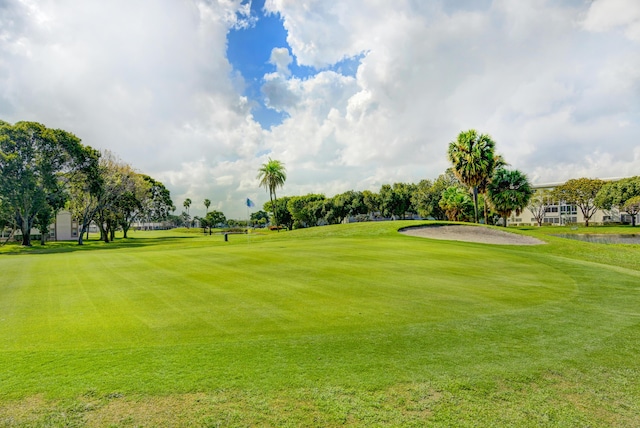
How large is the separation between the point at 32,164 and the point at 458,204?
5983 cm

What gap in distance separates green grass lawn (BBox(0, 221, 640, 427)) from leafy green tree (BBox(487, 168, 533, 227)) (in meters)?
42.1

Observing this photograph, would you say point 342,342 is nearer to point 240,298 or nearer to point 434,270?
point 240,298

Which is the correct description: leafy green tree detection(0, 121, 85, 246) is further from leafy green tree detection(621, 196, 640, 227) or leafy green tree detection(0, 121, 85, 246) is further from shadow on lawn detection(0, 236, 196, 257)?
leafy green tree detection(621, 196, 640, 227)

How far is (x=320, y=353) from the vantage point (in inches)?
231

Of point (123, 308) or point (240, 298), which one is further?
point (240, 298)

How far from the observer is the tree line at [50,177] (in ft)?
135

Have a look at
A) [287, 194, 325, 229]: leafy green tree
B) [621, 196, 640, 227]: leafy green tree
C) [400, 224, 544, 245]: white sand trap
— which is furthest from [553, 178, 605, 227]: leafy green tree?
[400, 224, 544, 245]: white sand trap

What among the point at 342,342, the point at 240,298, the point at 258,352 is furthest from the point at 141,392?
the point at 240,298

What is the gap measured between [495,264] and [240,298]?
12.7 metres

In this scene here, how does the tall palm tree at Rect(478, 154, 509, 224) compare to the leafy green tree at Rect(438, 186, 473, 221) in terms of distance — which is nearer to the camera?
the tall palm tree at Rect(478, 154, 509, 224)

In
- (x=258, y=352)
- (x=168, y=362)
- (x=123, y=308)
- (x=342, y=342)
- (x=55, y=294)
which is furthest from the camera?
(x=55, y=294)

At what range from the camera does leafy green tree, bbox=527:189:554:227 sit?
88.7 m

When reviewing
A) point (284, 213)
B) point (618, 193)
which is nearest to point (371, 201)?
point (284, 213)

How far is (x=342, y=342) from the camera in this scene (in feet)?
20.9
